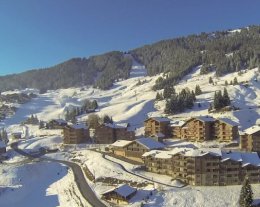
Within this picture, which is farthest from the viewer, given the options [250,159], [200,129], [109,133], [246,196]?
[109,133]

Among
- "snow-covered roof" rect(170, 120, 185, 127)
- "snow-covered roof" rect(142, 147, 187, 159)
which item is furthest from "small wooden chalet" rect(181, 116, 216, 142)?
"snow-covered roof" rect(142, 147, 187, 159)

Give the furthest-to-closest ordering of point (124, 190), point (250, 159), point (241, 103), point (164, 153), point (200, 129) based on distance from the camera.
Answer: point (241, 103) < point (200, 129) < point (164, 153) < point (250, 159) < point (124, 190)

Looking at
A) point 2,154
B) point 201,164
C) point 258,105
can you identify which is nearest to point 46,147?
point 2,154

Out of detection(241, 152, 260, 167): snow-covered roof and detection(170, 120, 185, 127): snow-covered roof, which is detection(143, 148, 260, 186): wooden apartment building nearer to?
detection(241, 152, 260, 167): snow-covered roof

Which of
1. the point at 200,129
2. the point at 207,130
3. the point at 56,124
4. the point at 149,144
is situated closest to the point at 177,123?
the point at 200,129

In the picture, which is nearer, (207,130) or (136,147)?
(136,147)

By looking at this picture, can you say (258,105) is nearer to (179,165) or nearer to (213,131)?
(213,131)

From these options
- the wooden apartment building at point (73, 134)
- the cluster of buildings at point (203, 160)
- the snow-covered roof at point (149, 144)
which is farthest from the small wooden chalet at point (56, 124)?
the snow-covered roof at point (149, 144)

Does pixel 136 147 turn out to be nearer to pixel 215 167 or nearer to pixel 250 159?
pixel 215 167

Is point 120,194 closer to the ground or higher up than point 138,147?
closer to the ground

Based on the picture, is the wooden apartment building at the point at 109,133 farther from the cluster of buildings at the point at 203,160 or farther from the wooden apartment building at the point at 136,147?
the wooden apartment building at the point at 136,147
